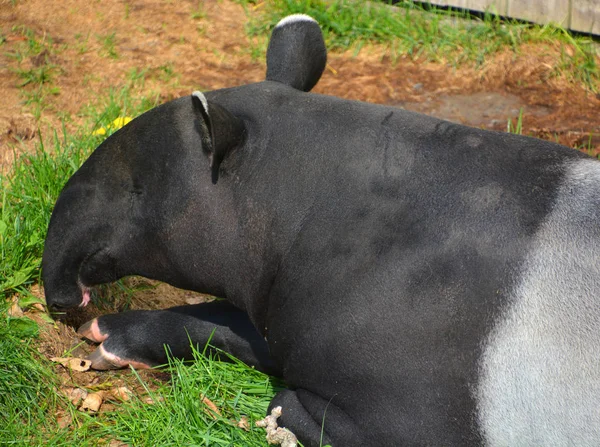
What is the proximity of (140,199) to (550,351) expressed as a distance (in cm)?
169

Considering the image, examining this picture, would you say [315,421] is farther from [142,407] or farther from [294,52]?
[294,52]

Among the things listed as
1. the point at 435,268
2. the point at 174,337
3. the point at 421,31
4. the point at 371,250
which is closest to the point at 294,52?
the point at 371,250

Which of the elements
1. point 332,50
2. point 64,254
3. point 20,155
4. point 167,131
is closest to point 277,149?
point 167,131

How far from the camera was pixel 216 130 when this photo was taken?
3.29m

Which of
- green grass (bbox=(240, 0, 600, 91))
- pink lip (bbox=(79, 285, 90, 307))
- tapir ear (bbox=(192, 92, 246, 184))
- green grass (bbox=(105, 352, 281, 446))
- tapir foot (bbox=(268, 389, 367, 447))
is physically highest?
tapir ear (bbox=(192, 92, 246, 184))

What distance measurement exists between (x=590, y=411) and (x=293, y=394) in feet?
3.72

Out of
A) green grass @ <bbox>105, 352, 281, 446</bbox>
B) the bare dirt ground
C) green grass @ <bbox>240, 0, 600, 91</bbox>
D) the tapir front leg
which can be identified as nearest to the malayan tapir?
green grass @ <bbox>105, 352, 281, 446</bbox>

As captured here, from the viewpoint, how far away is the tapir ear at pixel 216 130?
3.23 metres

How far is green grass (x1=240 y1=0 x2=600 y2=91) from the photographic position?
675cm

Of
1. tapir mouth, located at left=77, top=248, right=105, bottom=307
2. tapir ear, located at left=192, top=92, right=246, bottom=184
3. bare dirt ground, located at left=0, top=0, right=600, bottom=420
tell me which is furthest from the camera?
bare dirt ground, located at left=0, top=0, right=600, bottom=420

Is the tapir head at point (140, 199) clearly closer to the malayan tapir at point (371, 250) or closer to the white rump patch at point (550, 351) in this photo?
the malayan tapir at point (371, 250)

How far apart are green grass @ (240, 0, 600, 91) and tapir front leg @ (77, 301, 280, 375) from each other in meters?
3.29

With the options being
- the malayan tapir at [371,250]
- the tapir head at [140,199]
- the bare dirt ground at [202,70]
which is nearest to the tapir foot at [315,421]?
the malayan tapir at [371,250]

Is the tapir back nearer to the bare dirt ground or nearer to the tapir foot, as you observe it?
the tapir foot
